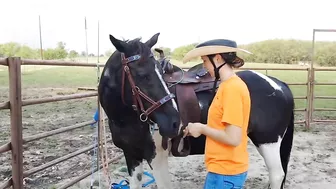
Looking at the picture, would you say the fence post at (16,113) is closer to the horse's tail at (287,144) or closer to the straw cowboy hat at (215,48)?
the straw cowboy hat at (215,48)

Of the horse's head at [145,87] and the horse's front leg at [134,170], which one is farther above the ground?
the horse's head at [145,87]

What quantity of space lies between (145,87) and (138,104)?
132 mm

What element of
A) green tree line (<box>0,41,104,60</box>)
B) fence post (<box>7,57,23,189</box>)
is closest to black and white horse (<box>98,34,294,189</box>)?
fence post (<box>7,57,23,189</box>)

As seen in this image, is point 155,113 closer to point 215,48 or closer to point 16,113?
point 215,48

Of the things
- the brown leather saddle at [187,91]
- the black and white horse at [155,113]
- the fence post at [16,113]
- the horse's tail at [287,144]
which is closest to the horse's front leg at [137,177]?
the black and white horse at [155,113]

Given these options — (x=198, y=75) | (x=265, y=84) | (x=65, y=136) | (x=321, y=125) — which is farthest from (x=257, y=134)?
(x=321, y=125)

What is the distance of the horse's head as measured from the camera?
2152 millimetres

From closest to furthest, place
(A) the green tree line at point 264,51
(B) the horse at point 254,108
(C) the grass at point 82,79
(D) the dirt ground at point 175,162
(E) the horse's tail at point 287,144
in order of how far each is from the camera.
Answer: (B) the horse at point 254,108
(E) the horse's tail at point 287,144
(D) the dirt ground at point 175,162
(C) the grass at point 82,79
(A) the green tree line at point 264,51

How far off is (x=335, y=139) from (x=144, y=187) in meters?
4.14

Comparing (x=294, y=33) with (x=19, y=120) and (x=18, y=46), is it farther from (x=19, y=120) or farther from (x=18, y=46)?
Answer: (x=19, y=120)

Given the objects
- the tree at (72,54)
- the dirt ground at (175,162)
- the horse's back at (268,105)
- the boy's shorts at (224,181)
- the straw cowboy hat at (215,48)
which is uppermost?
the tree at (72,54)

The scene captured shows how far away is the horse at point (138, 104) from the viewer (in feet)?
7.15

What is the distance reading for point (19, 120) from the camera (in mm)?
2455

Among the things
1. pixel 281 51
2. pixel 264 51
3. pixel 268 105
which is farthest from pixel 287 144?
pixel 281 51
